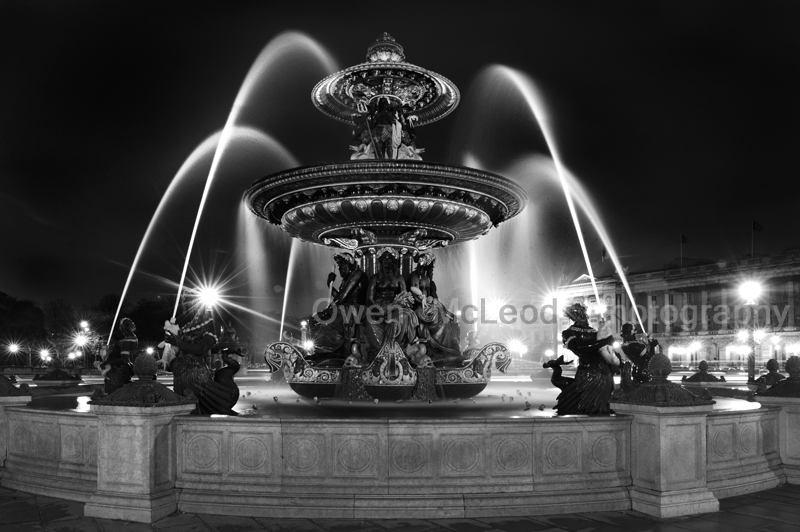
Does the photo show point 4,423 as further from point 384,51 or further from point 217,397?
point 384,51

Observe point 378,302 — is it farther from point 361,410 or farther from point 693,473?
point 693,473

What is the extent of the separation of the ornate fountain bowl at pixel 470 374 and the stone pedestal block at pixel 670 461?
5218mm

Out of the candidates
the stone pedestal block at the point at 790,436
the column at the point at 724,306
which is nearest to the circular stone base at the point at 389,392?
the stone pedestal block at the point at 790,436

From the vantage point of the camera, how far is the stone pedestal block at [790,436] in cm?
890

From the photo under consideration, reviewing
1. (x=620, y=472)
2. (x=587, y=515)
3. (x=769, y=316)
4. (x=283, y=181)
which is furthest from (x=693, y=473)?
(x=769, y=316)

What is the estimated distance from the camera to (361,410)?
1021 cm

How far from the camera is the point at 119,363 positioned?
10.0m

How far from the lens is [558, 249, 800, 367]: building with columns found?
8288 centimetres

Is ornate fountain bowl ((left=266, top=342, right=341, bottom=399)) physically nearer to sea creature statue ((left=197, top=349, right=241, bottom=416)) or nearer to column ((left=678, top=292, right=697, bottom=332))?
sea creature statue ((left=197, top=349, right=241, bottom=416))

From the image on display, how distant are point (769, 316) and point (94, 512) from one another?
9148 cm

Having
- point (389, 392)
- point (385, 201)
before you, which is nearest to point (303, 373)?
point (389, 392)

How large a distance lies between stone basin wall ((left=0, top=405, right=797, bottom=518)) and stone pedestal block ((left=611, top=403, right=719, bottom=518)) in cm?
7

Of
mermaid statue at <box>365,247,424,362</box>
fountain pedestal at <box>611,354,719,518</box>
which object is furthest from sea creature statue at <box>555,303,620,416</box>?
mermaid statue at <box>365,247,424,362</box>

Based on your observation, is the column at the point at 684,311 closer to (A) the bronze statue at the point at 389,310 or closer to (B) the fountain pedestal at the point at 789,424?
(A) the bronze statue at the point at 389,310
